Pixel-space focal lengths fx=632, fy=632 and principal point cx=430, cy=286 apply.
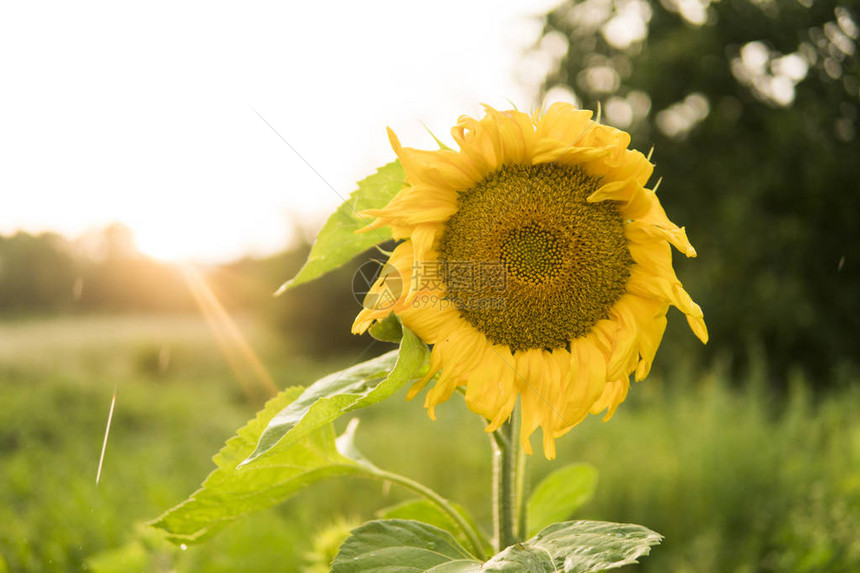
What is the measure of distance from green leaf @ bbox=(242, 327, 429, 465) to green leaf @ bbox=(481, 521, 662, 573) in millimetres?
225

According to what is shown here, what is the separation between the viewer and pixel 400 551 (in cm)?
75

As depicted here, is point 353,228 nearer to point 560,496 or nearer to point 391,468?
point 560,496

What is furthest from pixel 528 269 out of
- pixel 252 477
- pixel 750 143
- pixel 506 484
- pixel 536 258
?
pixel 750 143

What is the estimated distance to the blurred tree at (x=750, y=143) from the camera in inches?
248

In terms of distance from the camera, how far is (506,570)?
66 centimetres

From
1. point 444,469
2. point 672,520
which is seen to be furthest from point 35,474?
point 672,520

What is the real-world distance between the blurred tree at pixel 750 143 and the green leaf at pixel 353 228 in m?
5.62

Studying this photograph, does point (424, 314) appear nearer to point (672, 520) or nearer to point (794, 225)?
point (672, 520)

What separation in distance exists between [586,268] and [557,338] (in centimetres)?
10

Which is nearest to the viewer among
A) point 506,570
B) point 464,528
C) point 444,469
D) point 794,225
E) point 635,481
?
point 506,570

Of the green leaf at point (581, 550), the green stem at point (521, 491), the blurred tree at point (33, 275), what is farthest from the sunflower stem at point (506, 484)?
the blurred tree at point (33, 275)

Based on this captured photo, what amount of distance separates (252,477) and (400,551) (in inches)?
9.9

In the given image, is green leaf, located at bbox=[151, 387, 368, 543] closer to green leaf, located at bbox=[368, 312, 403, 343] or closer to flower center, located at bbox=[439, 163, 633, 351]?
green leaf, located at bbox=[368, 312, 403, 343]

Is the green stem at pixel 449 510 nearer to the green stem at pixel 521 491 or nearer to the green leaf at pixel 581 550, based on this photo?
the green stem at pixel 521 491
